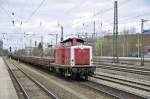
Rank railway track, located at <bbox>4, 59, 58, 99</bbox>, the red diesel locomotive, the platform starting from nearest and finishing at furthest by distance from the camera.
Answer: the platform, railway track, located at <bbox>4, 59, 58, 99</bbox>, the red diesel locomotive

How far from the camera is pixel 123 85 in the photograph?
22.5 metres

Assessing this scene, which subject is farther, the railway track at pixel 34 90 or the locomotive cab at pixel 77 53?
the locomotive cab at pixel 77 53

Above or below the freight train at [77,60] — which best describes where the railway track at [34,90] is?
below

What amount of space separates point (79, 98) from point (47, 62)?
2035cm

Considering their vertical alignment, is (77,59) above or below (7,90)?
above

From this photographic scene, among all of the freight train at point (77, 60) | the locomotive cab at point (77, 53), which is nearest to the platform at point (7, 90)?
the freight train at point (77, 60)

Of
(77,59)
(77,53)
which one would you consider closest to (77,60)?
(77,59)

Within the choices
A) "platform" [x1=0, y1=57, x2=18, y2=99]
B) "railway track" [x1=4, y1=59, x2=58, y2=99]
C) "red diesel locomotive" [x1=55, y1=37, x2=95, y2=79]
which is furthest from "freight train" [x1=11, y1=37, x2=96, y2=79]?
"platform" [x1=0, y1=57, x2=18, y2=99]

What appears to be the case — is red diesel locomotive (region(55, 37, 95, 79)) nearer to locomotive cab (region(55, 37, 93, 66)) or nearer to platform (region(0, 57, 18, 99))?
locomotive cab (region(55, 37, 93, 66))

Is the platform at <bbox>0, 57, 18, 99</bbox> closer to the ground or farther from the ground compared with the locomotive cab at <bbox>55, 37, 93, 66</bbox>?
closer to the ground

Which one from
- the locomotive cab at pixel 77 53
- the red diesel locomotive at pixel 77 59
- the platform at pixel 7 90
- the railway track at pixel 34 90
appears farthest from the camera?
the locomotive cab at pixel 77 53

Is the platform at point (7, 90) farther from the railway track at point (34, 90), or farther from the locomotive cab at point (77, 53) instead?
the locomotive cab at point (77, 53)

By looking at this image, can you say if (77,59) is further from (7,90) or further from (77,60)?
(7,90)

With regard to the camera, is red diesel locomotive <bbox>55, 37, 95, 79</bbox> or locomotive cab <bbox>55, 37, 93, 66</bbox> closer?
red diesel locomotive <bbox>55, 37, 95, 79</bbox>
